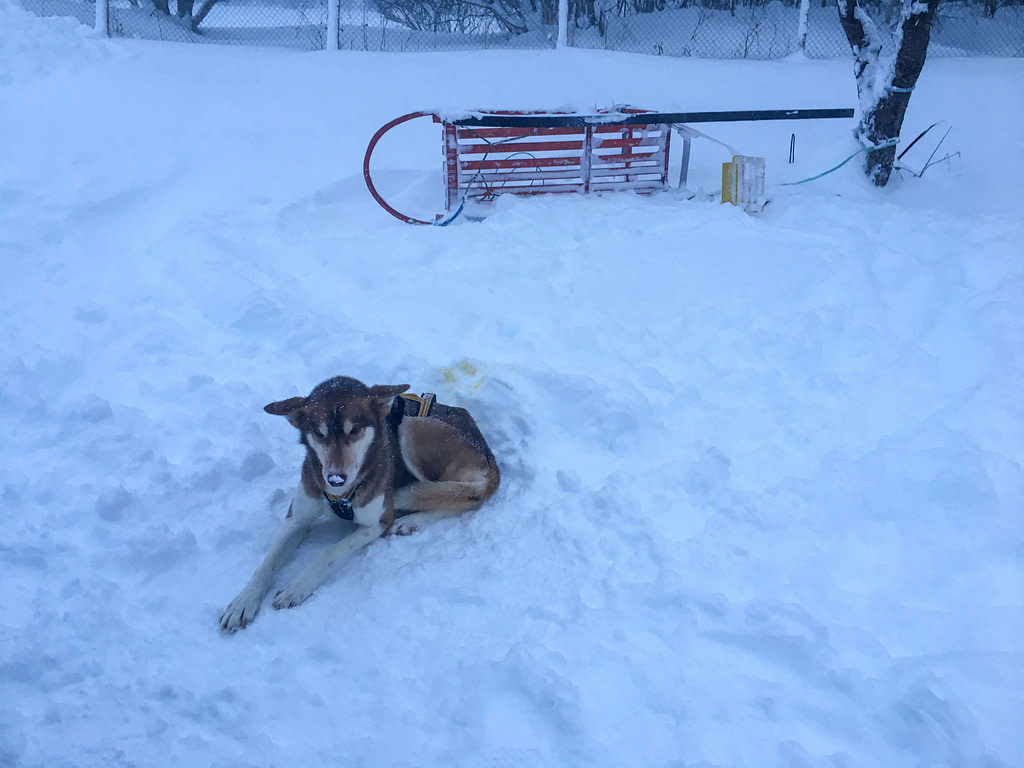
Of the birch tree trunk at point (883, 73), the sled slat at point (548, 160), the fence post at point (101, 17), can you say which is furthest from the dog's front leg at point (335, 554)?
the fence post at point (101, 17)

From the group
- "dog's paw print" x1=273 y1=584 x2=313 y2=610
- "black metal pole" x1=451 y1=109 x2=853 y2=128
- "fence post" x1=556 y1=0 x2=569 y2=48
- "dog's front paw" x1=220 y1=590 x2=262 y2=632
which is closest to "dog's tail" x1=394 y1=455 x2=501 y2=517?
"dog's paw print" x1=273 y1=584 x2=313 y2=610

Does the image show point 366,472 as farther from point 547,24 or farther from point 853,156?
point 547,24

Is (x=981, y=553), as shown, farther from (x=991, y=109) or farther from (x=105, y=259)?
(x=991, y=109)

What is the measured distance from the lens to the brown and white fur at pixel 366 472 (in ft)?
9.85

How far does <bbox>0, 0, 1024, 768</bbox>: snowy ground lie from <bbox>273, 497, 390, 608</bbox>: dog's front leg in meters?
0.11

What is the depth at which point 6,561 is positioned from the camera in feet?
9.81

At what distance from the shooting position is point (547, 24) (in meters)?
12.4

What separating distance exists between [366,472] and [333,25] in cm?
938

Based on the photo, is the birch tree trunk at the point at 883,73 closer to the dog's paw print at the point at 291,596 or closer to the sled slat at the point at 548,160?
the sled slat at the point at 548,160

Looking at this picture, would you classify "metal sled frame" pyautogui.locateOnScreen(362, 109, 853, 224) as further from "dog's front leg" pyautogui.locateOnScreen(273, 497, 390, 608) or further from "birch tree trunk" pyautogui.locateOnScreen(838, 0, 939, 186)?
"dog's front leg" pyautogui.locateOnScreen(273, 497, 390, 608)

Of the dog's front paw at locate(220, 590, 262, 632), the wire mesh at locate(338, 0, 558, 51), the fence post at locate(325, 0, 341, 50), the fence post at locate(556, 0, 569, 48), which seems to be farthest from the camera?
the wire mesh at locate(338, 0, 558, 51)

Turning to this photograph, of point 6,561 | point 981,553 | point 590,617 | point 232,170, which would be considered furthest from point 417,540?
point 232,170

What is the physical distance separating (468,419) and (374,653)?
1.46 m

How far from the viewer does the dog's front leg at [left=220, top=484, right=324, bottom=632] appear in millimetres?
2852
